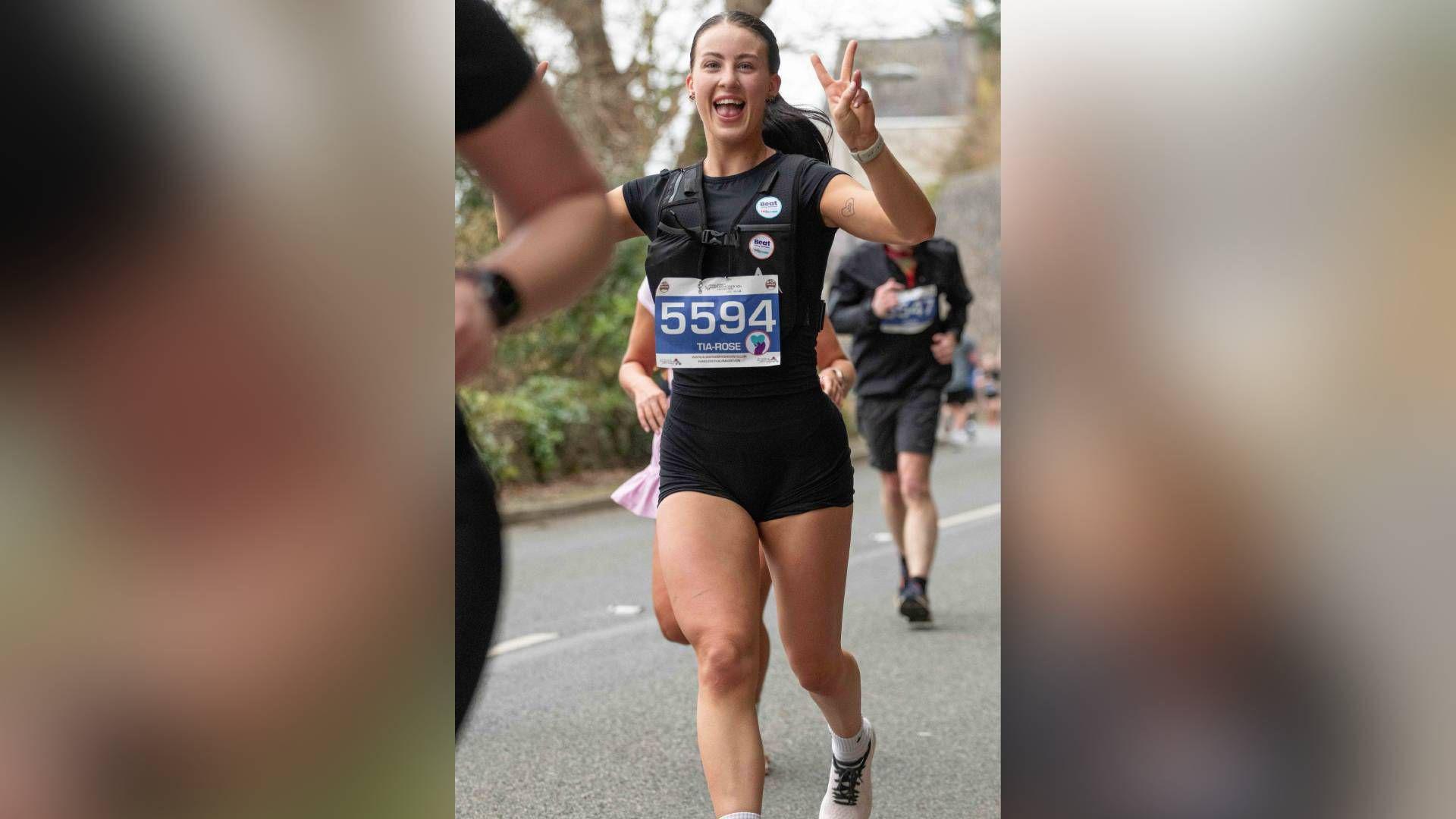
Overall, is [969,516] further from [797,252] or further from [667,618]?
[797,252]

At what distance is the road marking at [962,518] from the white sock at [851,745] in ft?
23.1

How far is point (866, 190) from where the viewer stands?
3295 millimetres

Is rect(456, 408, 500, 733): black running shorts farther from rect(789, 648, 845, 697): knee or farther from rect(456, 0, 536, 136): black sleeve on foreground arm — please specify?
→ rect(789, 648, 845, 697): knee

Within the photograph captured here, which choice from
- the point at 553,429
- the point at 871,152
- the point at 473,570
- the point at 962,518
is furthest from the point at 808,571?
the point at 553,429

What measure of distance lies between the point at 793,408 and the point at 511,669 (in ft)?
11.2

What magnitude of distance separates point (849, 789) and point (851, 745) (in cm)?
12

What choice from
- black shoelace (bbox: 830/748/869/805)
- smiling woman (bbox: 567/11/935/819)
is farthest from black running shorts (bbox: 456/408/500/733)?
black shoelace (bbox: 830/748/869/805)

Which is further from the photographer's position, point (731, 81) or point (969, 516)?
point (969, 516)

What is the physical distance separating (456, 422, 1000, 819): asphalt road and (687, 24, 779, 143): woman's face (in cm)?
115

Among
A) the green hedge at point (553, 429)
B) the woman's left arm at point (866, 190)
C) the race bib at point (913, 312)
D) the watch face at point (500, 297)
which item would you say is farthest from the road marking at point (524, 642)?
the green hedge at point (553, 429)

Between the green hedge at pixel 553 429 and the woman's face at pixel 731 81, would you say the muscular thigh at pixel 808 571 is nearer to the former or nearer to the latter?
the woman's face at pixel 731 81

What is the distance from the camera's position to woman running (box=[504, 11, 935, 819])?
10.9 feet

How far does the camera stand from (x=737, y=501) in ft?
11.1
